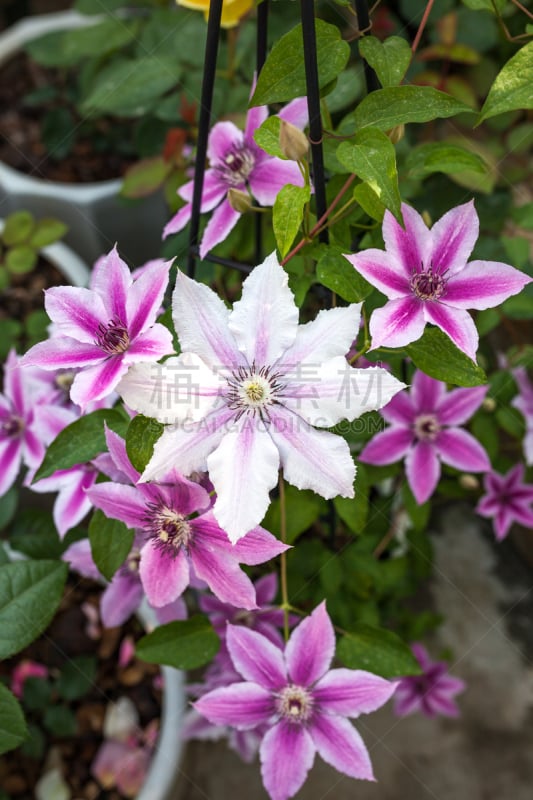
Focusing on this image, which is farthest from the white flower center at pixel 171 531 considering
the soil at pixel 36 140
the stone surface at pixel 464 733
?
the soil at pixel 36 140

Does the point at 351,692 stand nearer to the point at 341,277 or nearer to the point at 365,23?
the point at 341,277

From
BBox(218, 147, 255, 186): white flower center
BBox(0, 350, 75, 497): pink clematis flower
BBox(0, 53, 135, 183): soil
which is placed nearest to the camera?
BBox(218, 147, 255, 186): white flower center

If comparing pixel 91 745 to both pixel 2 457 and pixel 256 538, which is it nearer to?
pixel 2 457

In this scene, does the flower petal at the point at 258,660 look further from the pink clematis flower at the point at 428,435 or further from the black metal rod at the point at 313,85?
the black metal rod at the point at 313,85

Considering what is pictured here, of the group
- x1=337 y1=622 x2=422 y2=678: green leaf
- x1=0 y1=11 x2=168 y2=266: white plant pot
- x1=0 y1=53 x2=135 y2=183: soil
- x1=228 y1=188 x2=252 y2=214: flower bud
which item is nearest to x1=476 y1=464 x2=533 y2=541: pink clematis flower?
x1=337 y1=622 x2=422 y2=678: green leaf

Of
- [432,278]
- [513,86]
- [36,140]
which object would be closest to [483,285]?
[432,278]

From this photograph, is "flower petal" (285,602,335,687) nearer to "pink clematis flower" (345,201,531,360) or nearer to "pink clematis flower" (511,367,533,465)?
"pink clematis flower" (345,201,531,360)

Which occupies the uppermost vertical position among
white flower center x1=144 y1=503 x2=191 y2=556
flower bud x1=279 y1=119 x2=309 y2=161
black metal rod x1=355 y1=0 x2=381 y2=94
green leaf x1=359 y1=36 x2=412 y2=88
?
black metal rod x1=355 y1=0 x2=381 y2=94
